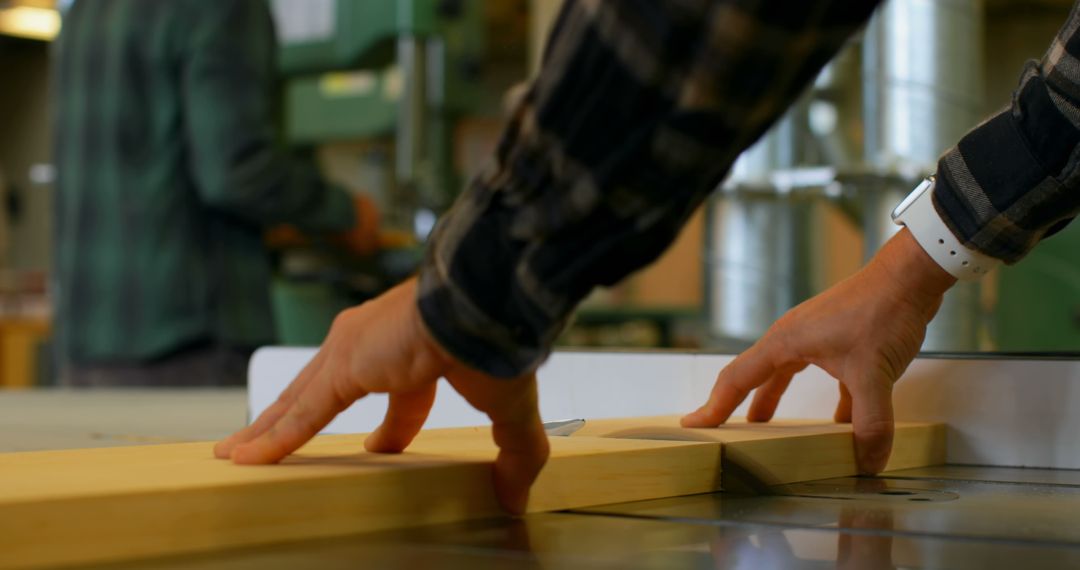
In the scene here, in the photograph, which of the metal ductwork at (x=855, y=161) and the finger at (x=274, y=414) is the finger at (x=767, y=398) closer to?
the finger at (x=274, y=414)

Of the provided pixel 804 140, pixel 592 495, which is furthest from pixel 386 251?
pixel 592 495

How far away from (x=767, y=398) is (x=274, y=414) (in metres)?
0.46

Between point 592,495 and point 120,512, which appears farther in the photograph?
point 592,495

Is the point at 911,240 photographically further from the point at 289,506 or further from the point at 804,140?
the point at 804,140

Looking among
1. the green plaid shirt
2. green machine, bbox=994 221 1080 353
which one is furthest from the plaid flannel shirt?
green machine, bbox=994 221 1080 353

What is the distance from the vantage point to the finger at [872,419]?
2.83 feet

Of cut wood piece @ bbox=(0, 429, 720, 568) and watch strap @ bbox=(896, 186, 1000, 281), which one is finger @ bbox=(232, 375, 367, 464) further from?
watch strap @ bbox=(896, 186, 1000, 281)

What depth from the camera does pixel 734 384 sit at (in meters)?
0.89

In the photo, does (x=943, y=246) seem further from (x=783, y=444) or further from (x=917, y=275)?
(x=783, y=444)

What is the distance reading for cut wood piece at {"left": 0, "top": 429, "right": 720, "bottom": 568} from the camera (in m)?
0.48

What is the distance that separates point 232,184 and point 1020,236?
1.53 metres

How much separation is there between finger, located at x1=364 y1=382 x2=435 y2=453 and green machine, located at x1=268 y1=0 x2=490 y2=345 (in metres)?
1.83

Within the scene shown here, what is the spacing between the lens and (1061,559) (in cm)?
52

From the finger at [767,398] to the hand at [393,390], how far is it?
14.7 inches
